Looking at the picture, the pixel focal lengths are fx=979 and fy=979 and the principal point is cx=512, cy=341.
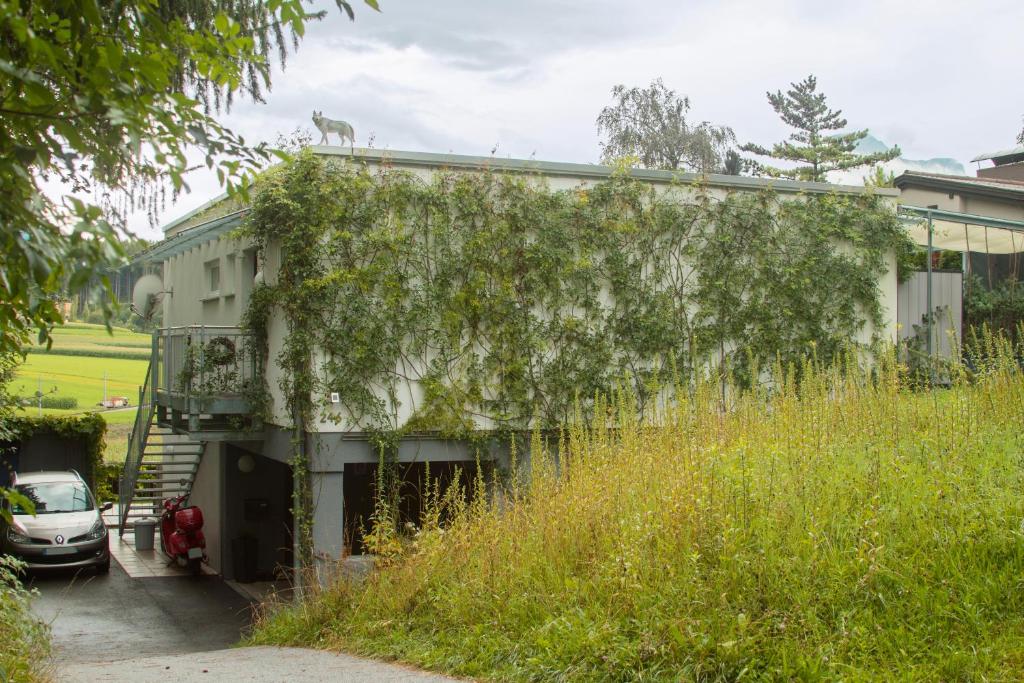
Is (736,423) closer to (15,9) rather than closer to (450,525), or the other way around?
(450,525)

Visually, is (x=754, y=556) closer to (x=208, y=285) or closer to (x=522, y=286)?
(x=522, y=286)

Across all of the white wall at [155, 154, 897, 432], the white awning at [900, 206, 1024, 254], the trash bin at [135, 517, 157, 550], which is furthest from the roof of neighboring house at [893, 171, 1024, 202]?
the trash bin at [135, 517, 157, 550]

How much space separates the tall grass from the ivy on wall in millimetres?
4077

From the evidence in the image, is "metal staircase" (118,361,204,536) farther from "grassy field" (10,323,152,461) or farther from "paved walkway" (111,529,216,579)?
"grassy field" (10,323,152,461)

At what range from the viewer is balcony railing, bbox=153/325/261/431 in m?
13.7

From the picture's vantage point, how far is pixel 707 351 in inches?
558

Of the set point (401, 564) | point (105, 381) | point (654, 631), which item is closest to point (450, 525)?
point (401, 564)

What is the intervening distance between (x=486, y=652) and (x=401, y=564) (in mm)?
2682

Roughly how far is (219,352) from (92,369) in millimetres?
42226

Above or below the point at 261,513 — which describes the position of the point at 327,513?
above

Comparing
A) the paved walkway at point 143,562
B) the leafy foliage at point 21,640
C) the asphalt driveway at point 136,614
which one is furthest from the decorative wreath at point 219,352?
the paved walkway at point 143,562

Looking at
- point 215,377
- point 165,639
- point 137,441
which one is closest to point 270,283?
point 215,377

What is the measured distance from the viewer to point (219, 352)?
13859 mm

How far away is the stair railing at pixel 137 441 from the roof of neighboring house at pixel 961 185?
17.7m
